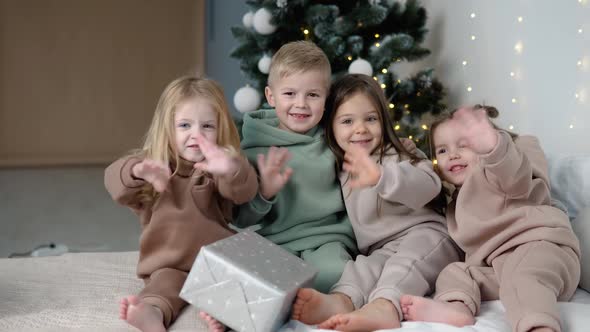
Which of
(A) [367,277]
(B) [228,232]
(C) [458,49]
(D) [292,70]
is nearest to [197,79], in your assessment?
(D) [292,70]

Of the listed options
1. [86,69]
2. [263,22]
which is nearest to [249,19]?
[263,22]

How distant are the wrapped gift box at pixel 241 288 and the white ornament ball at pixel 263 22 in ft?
4.96

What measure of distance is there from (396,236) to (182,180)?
0.59 meters

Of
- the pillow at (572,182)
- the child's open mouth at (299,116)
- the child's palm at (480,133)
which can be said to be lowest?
the pillow at (572,182)

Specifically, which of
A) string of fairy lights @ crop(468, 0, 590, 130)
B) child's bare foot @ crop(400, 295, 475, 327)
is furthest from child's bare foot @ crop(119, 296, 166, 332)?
string of fairy lights @ crop(468, 0, 590, 130)

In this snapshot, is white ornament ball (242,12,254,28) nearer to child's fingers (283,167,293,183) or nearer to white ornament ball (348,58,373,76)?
white ornament ball (348,58,373,76)

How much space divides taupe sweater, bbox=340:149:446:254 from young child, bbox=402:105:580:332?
7 centimetres

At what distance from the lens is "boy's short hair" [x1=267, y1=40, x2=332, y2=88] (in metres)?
1.73

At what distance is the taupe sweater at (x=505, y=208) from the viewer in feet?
4.50

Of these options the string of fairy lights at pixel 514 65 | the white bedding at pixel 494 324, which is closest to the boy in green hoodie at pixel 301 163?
the white bedding at pixel 494 324

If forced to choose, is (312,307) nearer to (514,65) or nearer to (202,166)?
(202,166)

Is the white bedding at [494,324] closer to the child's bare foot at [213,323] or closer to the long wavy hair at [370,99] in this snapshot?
the child's bare foot at [213,323]

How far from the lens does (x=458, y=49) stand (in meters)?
2.83

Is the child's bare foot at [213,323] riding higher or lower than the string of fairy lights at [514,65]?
lower
